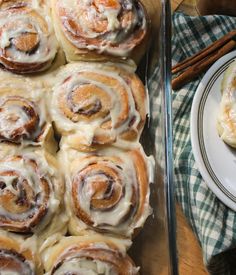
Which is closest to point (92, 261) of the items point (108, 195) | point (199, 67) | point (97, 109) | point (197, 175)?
point (108, 195)

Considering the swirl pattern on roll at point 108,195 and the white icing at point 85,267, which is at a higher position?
the swirl pattern on roll at point 108,195

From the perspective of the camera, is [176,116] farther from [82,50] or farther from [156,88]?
[82,50]

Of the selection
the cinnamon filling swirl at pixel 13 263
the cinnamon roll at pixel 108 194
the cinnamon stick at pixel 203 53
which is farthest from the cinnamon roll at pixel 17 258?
the cinnamon stick at pixel 203 53

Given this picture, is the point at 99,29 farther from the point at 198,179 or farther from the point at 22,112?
the point at 198,179

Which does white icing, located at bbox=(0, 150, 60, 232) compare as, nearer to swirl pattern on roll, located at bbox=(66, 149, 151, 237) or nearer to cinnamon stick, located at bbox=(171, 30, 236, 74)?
swirl pattern on roll, located at bbox=(66, 149, 151, 237)

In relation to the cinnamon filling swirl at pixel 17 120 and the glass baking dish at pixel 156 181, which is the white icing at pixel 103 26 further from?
the cinnamon filling swirl at pixel 17 120

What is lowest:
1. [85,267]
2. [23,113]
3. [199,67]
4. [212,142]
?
[85,267]
